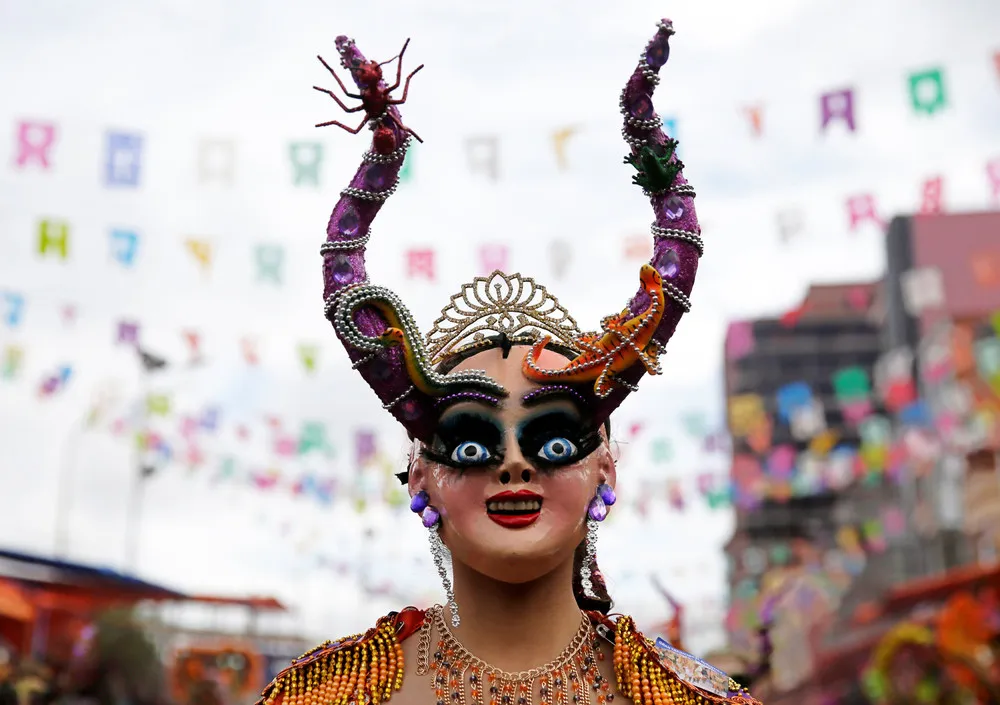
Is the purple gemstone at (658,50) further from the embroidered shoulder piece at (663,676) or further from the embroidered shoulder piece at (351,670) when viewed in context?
the embroidered shoulder piece at (351,670)

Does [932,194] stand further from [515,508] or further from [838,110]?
[515,508]

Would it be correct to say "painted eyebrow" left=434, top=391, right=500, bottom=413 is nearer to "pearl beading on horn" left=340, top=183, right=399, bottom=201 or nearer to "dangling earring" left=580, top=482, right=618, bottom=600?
"dangling earring" left=580, top=482, right=618, bottom=600

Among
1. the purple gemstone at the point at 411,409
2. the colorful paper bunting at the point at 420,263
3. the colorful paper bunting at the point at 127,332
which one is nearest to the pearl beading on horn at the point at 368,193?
the purple gemstone at the point at 411,409

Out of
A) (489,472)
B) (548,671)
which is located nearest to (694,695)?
(548,671)

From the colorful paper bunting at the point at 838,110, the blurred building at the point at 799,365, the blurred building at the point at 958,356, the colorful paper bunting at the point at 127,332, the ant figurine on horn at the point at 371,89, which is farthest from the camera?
the blurred building at the point at 799,365

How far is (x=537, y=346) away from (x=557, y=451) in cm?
36

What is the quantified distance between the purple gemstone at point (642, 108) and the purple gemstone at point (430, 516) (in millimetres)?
1307

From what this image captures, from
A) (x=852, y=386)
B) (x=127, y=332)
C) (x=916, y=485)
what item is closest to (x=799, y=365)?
(x=916, y=485)

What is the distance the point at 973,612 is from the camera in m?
21.0

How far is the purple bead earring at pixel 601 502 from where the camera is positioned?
3.76 metres

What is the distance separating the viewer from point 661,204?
3.77 meters

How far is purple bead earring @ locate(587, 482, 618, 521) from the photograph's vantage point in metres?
3.76

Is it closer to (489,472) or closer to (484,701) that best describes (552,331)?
(489,472)

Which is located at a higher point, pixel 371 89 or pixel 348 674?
pixel 371 89
